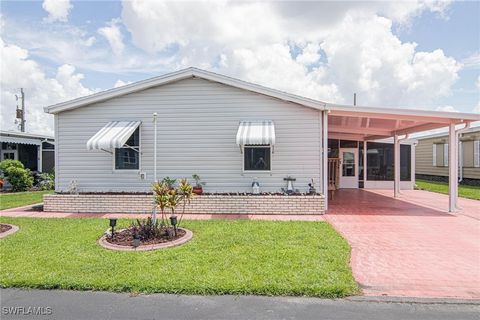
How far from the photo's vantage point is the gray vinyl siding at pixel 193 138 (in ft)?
41.9

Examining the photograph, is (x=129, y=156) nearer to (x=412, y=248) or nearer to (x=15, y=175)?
(x=412, y=248)

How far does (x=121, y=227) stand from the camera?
9438mm

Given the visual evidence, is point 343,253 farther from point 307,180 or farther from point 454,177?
point 454,177

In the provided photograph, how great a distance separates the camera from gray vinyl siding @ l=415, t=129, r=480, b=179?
24031mm

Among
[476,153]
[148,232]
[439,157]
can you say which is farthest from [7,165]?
[439,157]

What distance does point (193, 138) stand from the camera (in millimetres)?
13109

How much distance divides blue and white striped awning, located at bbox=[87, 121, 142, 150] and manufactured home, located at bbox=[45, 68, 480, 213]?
1.6 inches

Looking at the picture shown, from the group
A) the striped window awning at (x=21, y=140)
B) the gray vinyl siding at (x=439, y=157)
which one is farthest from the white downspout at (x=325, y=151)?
the striped window awning at (x=21, y=140)

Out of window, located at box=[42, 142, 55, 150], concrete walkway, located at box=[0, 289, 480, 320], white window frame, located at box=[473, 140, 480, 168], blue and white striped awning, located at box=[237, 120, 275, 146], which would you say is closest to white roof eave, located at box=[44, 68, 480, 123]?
blue and white striped awning, located at box=[237, 120, 275, 146]

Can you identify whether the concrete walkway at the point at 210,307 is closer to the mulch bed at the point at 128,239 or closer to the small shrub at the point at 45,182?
the mulch bed at the point at 128,239

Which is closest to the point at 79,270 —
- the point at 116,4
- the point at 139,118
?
the point at 139,118

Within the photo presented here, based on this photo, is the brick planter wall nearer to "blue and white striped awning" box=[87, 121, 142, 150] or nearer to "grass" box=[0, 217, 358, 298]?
"blue and white striped awning" box=[87, 121, 142, 150]

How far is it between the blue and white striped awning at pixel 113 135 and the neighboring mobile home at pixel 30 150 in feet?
46.2

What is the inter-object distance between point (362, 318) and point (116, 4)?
13.6m
